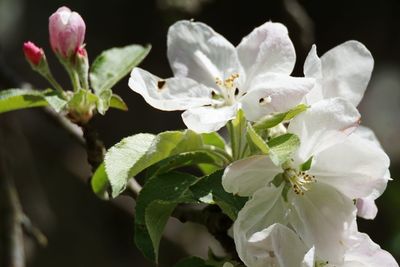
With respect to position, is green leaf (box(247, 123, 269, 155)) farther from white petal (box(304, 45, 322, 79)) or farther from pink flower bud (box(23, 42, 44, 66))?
pink flower bud (box(23, 42, 44, 66))

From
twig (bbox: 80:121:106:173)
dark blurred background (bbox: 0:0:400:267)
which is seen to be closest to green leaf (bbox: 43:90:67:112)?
twig (bbox: 80:121:106:173)

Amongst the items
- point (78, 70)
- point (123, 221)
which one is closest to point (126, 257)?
point (123, 221)

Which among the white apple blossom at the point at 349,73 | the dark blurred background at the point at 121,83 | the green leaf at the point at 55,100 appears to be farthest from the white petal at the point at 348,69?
the dark blurred background at the point at 121,83

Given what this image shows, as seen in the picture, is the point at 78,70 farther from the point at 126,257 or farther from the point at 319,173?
the point at 126,257

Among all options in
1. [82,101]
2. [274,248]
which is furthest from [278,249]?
[82,101]

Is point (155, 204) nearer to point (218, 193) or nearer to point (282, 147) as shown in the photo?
point (218, 193)

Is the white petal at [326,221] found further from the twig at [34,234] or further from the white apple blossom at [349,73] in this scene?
the twig at [34,234]

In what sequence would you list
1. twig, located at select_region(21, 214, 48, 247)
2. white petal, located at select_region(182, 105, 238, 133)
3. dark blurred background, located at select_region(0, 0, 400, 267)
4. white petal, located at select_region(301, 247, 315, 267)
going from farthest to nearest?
1. dark blurred background, located at select_region(0, 0, 400, 267)
2. twig, located at select_region(21, 214, 48, 247)
3. white petal, located at select_region(182, 105, 238, 133)
4. white petal, located at select_region(301, 247, 315, 267)
